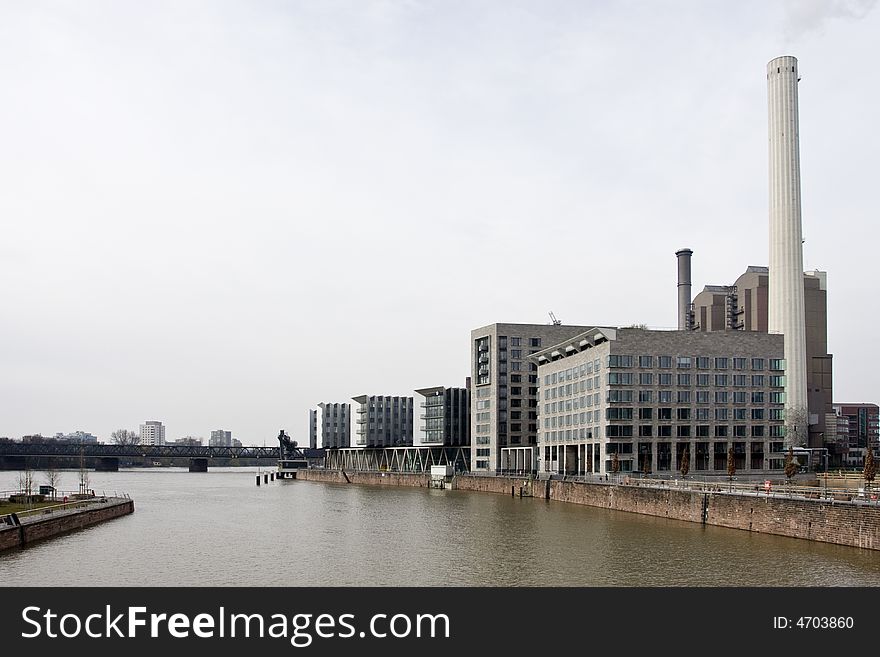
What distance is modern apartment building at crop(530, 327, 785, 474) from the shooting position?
13788 centimetres

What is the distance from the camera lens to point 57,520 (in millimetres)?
78062

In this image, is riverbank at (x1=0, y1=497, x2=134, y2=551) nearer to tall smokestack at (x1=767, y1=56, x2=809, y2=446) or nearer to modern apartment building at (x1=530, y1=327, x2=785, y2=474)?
modern apartment building at (x1=530, y1=327, x2=785, y2=474)

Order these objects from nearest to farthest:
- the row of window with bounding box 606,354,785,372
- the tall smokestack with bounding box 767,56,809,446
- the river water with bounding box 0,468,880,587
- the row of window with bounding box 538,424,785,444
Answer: the river water with bounding box 0,468,880,587
the row of window with bounding box 538,424,785,444
the row of window with bounding box 606,354,785,372
the tall smokestack with bounding box 767,56,809,446

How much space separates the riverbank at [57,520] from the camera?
66812 mm

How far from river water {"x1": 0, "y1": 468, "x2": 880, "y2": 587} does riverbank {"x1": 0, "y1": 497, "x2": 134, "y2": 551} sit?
3.97 feet

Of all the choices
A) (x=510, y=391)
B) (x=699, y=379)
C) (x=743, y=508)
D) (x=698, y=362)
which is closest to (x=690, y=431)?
(x=699, y=379)

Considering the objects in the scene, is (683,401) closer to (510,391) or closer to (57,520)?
(510,391)

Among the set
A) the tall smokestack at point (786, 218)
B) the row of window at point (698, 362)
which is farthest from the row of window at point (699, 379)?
the tall smokestack at point (786, 218)

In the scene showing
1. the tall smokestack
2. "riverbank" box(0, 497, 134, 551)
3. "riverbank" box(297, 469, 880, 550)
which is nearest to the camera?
"riverbank" box(297, 469, 880, 550)

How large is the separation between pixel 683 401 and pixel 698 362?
678cm

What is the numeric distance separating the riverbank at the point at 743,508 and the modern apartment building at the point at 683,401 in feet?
55.2

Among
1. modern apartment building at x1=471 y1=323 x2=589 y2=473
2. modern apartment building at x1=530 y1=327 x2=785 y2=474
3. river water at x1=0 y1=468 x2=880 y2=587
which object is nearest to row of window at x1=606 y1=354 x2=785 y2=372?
modern apartment building at x1=530 y1=327 x2=785 y2=474

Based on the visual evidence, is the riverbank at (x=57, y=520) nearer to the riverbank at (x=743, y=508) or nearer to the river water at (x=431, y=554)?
the river water at (x=431, y=554)
